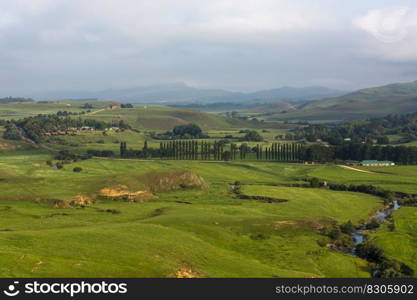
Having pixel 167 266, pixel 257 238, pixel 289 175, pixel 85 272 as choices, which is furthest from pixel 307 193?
pixel 85 272

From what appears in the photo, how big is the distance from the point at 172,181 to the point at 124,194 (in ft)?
73.0

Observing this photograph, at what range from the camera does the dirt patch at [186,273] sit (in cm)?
6059

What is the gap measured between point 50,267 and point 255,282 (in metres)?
24.5

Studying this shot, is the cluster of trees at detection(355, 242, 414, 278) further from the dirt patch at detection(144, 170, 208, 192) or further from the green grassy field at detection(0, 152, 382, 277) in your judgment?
the dirt patch at detection(144, 170, 208, 192)

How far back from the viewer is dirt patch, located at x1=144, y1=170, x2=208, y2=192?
142 m

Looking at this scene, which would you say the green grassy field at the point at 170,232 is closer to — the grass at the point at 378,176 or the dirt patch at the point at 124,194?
the dirt patch at the point at 124,194

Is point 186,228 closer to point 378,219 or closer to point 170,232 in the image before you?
point 170,232

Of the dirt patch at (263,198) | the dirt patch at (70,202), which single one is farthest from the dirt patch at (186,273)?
the dirt patch at (263,198)

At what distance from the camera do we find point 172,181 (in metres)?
146

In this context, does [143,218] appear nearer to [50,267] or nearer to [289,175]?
[50,267]

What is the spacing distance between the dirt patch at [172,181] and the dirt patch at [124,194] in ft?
32.8

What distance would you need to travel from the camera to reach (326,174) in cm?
17662

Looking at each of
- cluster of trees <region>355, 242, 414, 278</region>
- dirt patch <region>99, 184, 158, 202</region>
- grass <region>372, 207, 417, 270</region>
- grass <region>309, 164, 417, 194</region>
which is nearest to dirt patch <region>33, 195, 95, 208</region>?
dirt patch <region>99, 184, 158, 202</region>

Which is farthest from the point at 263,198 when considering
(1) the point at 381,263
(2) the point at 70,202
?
(1) the point at 381,263
